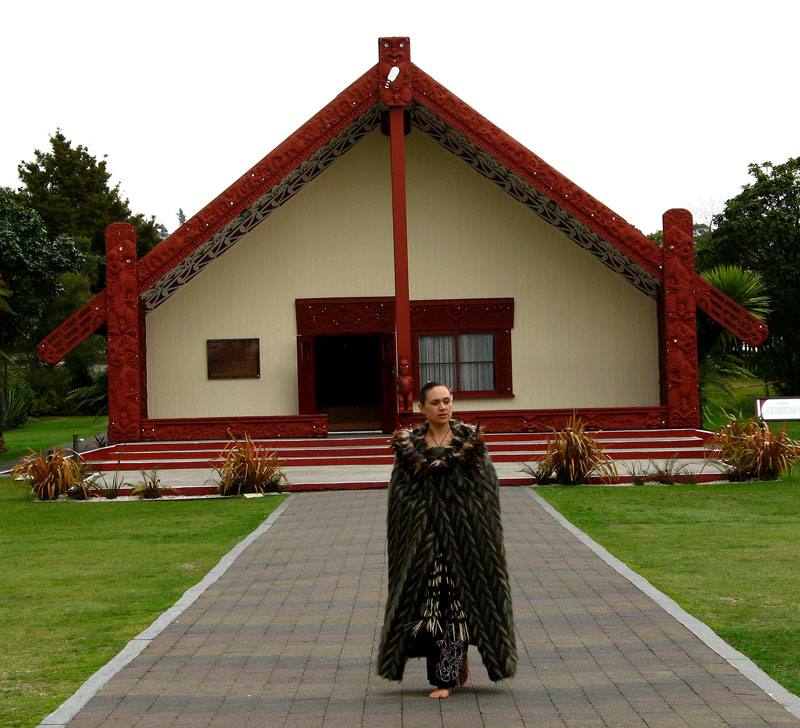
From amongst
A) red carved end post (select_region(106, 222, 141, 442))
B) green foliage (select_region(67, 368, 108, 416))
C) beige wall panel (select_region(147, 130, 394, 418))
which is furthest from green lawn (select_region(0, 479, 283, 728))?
green foliage (select_region(67, 368, 108, 416))

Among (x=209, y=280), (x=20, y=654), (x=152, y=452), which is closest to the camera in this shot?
(x=20, y=654)

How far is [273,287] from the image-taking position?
20.3 meters

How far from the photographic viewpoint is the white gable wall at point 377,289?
66.4 feet

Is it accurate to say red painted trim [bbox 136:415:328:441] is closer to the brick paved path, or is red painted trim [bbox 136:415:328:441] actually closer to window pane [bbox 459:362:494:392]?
window pane [bbox 459:362:494:392]

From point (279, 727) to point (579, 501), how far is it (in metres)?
8.81

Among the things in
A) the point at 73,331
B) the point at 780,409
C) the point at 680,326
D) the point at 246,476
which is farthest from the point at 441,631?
the point at 780,409

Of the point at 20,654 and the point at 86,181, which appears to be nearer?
the point at 20,654

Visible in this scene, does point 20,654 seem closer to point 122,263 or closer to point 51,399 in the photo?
point 122,263

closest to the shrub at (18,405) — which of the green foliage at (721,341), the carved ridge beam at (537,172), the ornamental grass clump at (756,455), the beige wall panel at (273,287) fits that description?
the beige wall panel at (273,287)

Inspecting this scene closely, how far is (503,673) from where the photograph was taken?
17.1 ft

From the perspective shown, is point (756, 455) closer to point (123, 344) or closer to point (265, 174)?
point (265, 174)

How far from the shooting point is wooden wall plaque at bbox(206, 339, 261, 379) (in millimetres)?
20250

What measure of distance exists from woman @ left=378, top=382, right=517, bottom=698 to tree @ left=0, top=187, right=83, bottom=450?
2162cm

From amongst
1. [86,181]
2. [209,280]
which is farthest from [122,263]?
[86,181]
